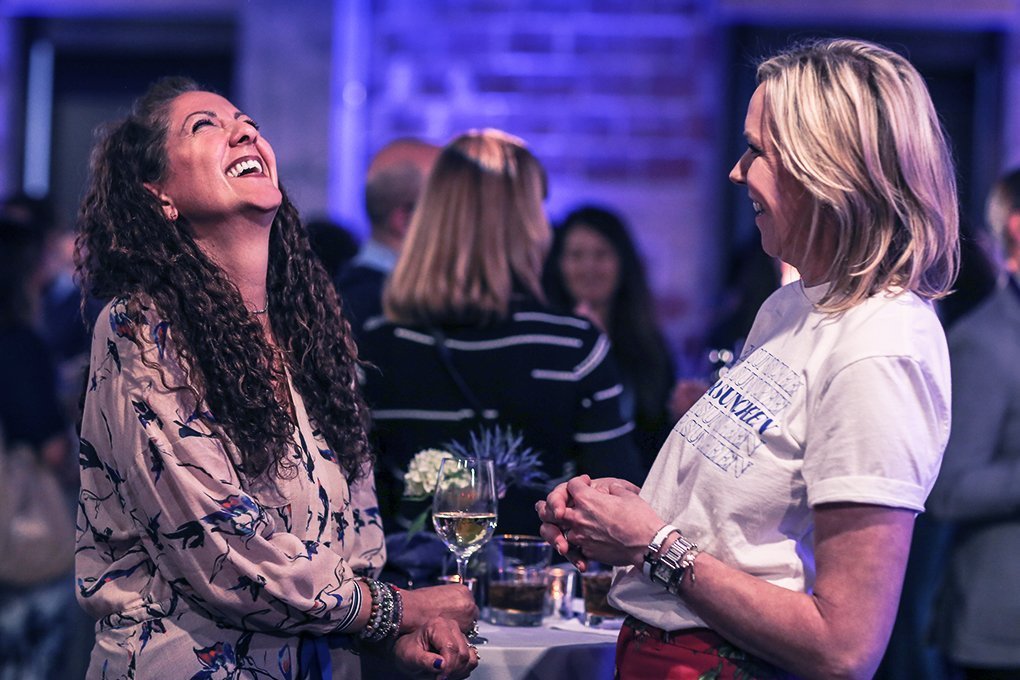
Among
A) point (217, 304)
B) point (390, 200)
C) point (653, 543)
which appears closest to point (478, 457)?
point (217, 304)

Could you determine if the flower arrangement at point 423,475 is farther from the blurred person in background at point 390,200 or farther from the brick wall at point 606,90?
the brick wall at point 606,90

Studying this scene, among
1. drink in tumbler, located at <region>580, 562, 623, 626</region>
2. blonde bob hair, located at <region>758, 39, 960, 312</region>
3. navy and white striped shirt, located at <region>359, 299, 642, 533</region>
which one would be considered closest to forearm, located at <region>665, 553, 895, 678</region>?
blonde bob hair, located at <region>758, 39, 960, 312</region>

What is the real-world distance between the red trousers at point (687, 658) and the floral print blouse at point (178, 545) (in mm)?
437

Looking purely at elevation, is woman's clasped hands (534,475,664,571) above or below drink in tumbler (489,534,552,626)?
above

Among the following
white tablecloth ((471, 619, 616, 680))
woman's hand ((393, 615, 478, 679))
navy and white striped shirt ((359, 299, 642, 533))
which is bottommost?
white tablecloth ((471, 619, 616, 680))

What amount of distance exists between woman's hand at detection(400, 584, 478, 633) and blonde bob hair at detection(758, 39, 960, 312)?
2.54ft

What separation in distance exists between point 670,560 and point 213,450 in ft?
2.21

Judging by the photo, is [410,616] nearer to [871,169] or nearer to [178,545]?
[178,545]

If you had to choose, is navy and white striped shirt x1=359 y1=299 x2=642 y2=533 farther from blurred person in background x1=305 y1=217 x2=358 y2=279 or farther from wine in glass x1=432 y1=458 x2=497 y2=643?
blurred person in background x1=305 y1=217 x2=358 y2=279

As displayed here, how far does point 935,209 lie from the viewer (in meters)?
1.56

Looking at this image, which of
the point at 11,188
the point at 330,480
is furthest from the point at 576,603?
the point at 11,188

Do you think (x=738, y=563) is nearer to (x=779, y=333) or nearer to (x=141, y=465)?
(x=779, y=333)

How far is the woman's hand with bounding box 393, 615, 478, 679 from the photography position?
1.86m

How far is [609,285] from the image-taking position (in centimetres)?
433
